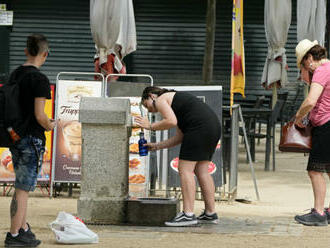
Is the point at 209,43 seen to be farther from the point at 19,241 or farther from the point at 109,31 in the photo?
the point at 19,241

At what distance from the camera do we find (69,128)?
11.4 meters

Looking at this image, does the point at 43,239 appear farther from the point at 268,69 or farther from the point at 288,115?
the point at 288,115

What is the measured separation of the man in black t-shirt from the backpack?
0.04m

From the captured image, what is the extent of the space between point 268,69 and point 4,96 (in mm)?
9346

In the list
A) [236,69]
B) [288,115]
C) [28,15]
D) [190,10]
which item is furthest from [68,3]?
[236,69]

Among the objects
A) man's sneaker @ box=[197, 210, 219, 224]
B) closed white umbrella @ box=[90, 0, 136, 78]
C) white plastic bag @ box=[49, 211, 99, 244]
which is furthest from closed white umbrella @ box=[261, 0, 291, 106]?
white plastic bag @ box=[49, 211, 99, 244]

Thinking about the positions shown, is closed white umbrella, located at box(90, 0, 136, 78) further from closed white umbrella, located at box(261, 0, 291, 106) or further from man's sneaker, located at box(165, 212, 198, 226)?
man's sneaker, located at box(165, 212, 198, 226)

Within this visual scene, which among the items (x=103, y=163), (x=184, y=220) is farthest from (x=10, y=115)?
(x=184, y=220)

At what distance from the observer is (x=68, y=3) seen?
23531 mm

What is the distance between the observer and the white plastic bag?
7.30 meters

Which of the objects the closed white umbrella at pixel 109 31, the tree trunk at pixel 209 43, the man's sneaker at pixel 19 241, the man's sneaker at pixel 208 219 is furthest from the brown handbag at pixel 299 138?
the tree trunk at pixel 209 43

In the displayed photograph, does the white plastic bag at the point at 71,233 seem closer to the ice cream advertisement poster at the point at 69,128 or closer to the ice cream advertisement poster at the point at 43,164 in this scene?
the ice cream advertisement poster at the point at 69,128

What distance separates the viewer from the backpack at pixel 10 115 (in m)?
6.81

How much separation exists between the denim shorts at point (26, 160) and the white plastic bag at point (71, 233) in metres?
0.58
